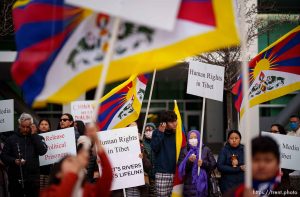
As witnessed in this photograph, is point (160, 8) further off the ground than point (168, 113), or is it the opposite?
point (160, 8)

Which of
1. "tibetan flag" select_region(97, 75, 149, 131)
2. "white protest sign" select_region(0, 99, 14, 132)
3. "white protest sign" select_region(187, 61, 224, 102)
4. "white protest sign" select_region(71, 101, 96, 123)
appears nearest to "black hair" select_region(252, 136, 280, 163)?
"white protest sign" select_region(187, 61, 224, 102)

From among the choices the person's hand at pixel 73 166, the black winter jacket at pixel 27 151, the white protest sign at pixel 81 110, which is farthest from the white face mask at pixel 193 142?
the person's hand at pixel 73 166

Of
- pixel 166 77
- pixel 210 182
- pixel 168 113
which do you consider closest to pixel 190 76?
pixel 168 113

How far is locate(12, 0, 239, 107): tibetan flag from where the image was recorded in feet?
14.0

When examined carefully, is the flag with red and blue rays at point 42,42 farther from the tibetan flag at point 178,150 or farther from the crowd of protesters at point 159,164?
the tibetan flag at point 178,150

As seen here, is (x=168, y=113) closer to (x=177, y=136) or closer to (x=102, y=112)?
(x=177, y=136)

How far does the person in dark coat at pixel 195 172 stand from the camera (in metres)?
9.00

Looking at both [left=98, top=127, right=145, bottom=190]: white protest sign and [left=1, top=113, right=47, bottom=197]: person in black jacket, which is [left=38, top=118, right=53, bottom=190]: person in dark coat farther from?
[left=98, top=127, right=145, bottom=190]: white protest sign

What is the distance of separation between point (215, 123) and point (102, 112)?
17.9 m

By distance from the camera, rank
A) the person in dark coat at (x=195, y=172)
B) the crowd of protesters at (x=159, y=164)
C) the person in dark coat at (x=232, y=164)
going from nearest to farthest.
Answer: the person in dark coat at (x=232, y=164) → the crowd of protesters at (x=159, y=164) → the person in dark coat at (x=195, y=172)

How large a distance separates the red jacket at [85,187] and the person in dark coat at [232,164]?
4395 mm

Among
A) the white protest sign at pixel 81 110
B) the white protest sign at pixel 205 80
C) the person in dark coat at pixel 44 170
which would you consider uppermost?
the white protest sign at pixel 205 80

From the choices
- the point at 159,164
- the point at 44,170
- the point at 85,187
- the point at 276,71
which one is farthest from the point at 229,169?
the point at 85,187

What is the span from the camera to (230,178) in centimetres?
873
